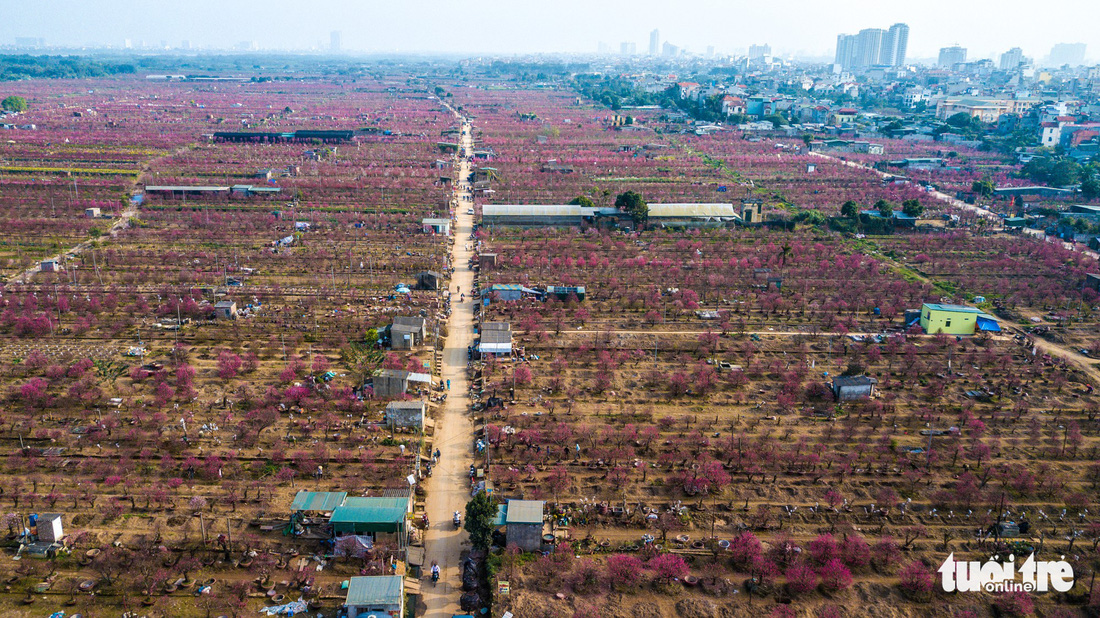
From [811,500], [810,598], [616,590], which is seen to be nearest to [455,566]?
[616,590]

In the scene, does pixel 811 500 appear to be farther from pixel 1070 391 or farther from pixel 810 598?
pixel 1070 391

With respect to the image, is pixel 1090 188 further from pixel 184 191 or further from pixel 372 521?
pixel 184 191

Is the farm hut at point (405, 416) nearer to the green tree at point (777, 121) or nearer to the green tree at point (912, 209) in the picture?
the green tree at point (912, 209)

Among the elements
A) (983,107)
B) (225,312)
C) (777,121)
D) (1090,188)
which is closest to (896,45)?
(983,107)

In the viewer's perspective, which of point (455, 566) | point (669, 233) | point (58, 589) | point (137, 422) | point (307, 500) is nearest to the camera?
point (58, 589)

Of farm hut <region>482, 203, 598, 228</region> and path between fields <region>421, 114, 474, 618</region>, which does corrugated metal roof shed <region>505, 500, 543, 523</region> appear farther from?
farm hut <region>482, 203, 598, 228</region>

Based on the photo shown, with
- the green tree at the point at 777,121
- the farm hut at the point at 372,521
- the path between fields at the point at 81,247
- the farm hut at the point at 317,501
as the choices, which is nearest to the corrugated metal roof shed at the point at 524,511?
the farm hut at the point at 372,521
